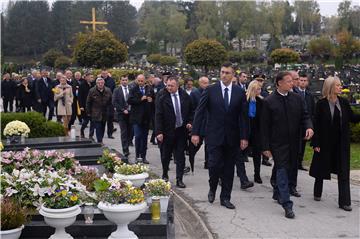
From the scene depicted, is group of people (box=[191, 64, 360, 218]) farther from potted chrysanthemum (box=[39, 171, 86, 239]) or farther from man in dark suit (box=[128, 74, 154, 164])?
man in dark suit (box=[128, 74, 154, 164])

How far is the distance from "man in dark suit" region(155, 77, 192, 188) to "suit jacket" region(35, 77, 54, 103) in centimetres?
928

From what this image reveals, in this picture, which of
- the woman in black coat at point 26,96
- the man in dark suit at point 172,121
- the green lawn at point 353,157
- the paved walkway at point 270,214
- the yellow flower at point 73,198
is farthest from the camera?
the woman in black coat at point 26,96

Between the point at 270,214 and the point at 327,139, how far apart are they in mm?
1341

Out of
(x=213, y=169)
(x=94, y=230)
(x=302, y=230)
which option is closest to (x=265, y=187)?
(x=213, y=169)

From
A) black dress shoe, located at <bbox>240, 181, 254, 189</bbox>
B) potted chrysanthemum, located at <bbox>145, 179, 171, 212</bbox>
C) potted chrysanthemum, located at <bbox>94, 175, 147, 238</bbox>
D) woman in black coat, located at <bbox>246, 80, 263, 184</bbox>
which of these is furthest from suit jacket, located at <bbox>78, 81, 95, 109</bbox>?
potted chrysanthemum, located at <bbox>94, 175, 147, 238</bbox>

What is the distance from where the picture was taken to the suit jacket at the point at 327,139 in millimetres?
7184

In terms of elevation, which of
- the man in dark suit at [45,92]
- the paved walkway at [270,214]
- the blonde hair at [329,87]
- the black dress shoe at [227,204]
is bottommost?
the paved walkway at [270,214]

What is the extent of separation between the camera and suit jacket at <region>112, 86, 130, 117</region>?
1195 cm

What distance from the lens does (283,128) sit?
6859mm

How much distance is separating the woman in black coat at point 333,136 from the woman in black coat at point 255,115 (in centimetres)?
117

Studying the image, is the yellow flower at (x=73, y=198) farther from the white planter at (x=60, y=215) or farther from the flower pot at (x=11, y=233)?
the flower pot at (x=11, y=233)

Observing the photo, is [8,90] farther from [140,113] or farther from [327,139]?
[327,139]

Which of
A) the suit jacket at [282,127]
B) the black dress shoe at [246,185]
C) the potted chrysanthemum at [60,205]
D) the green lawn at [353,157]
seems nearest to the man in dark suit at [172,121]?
the black dress shoe at [246,185]

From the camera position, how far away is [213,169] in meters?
7.28
